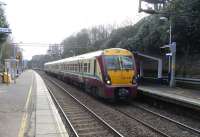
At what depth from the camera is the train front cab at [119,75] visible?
1789cm

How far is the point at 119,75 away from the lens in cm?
1817

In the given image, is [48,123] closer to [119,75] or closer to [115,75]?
[115,75]

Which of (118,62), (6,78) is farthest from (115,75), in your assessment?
(6,78)

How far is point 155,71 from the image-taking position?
97.8 ft

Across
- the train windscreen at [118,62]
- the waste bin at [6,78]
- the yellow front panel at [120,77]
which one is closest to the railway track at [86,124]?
the yellow front panel at [120,77]

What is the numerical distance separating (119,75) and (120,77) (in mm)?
115

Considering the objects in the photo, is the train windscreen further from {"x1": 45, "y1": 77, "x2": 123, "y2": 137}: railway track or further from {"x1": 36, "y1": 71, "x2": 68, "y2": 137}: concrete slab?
{"x1": 36, "y1": 71, "x2": 68, "y2": 137}: concrete slab

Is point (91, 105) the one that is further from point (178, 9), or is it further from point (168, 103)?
point (178, 9)

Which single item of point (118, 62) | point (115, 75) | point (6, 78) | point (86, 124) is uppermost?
point (118, 62)

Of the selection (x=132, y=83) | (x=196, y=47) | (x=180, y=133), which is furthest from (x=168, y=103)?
(x=196, y=47)

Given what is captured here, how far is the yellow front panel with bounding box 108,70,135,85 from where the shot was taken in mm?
18062

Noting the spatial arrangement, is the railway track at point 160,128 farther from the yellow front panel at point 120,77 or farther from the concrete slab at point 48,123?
the concrete slab at point 48,123

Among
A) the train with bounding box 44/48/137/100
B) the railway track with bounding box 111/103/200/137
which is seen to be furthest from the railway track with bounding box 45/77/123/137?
the train with bounding box 44/48/137/100

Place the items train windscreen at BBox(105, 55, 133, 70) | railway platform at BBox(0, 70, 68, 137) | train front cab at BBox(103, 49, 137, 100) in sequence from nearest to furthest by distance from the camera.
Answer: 1. railway platform at BBox(0, 70, 68, 137)
2. train front cab at BBox(103, 49, 137, 100)
3. train windscreen at BBox(105, 55, 133, 70)
